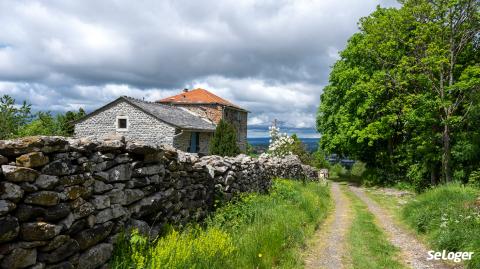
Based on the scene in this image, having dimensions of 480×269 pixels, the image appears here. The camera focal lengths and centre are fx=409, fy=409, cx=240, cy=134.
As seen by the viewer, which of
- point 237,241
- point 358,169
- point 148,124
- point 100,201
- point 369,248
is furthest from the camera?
point 358,169

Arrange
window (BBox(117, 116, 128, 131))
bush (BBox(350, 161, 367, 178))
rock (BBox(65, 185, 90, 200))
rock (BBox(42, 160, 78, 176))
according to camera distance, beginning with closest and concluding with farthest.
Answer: rock (BBox(42, 160, 78, 176)) < rock (BBox(65, 185, 90, 200)) < window (BBox(117, 116, 128, 131)) < bush (BBox(350, 161, 367, 178))

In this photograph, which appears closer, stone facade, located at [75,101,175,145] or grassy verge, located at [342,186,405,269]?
grassy verge, located at [342,186,405,269]

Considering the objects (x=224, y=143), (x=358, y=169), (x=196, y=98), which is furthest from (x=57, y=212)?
(x=196, y=98)

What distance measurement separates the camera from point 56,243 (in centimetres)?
446

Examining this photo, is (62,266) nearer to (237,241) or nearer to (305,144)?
(237,241)

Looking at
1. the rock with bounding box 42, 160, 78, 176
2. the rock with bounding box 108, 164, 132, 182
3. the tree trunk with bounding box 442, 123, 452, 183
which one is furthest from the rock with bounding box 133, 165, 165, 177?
the tree trunk with bounding box 442, 123, 452, 183

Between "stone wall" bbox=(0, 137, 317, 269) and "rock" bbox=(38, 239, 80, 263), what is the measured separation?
0.01 meters

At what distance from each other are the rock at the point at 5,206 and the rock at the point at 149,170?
2288 millimetres

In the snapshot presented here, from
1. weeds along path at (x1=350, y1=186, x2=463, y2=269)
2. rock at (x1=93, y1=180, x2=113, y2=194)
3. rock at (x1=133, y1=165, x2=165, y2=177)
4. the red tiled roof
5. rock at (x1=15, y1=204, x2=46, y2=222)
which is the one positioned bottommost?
weeds along path at (x1=350, y1=186, x2=463, y2=269)

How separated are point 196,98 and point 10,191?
44178 mm

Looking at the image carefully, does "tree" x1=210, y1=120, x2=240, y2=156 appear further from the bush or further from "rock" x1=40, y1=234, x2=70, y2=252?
"rock" x1=40, y1=234, x2=70, y2=252

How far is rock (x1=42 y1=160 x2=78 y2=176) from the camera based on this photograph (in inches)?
176

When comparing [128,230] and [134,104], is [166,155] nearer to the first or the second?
[128,230]

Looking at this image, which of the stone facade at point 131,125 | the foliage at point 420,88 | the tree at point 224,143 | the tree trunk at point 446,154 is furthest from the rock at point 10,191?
the stone facade at point 131,125
